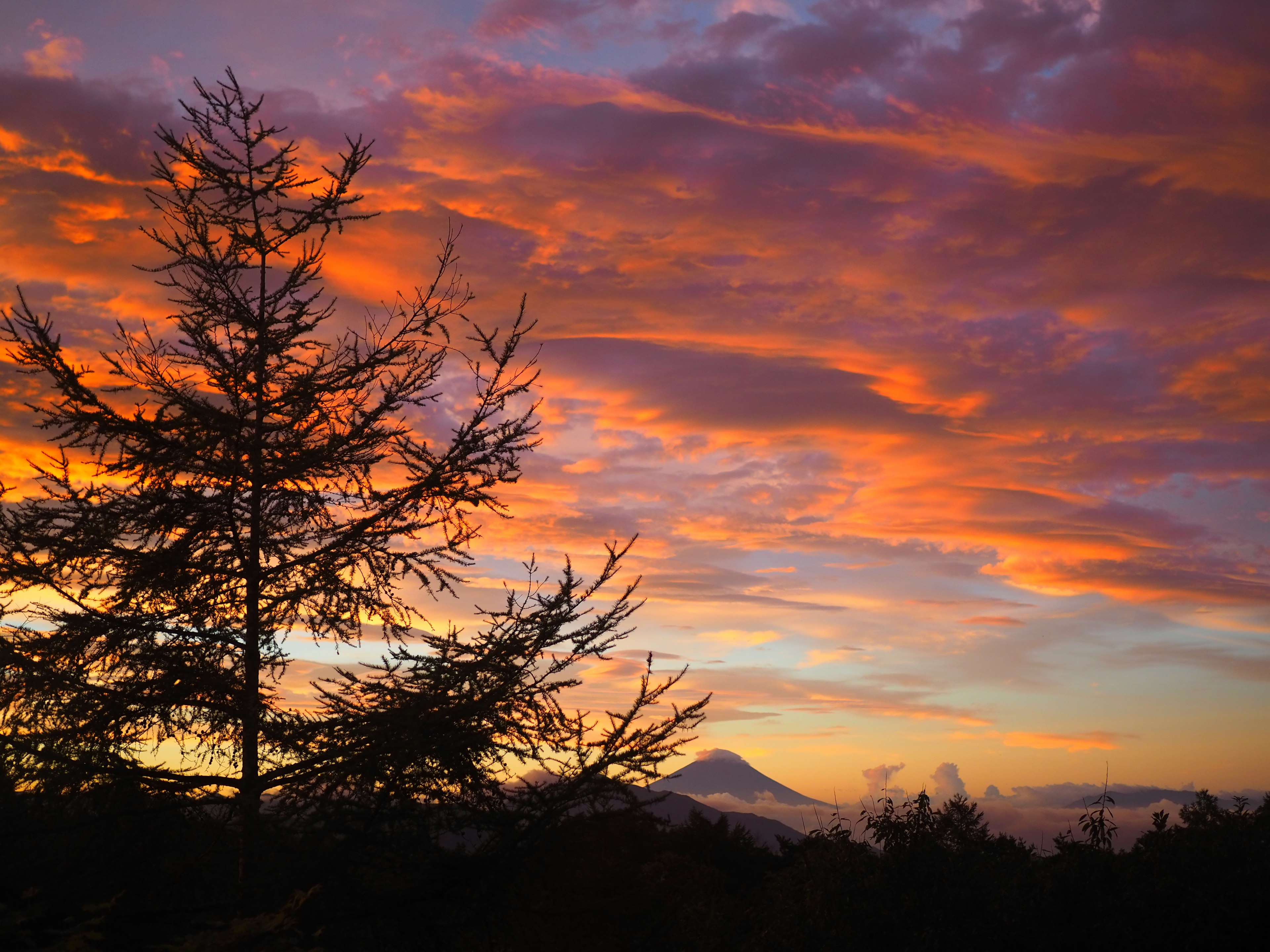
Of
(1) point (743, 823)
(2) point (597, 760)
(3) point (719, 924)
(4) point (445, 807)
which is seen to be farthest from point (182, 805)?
(1) point (743, 823)

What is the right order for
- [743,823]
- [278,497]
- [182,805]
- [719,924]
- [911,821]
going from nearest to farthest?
1. [182,805]
2. [278,497]
3. [911,821]
4. [719,924]
5. [743,823]

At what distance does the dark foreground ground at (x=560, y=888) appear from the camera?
847 centimetres

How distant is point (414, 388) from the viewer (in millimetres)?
11000

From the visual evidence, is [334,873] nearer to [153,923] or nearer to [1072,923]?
[153,923]

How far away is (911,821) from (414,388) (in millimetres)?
10632

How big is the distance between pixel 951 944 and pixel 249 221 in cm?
1365

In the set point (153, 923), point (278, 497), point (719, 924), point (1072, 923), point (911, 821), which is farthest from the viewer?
point (719, 924)

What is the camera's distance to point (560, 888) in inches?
350

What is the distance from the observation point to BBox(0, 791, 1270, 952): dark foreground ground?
27.8 ft

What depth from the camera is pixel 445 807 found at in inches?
357

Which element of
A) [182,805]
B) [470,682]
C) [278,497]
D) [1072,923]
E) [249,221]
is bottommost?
[1072,923]

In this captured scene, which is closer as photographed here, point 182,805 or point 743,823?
point 182,805

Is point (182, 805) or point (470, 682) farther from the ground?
point (470, 682)

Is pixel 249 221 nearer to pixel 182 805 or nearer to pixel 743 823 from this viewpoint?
pixel 182 805
